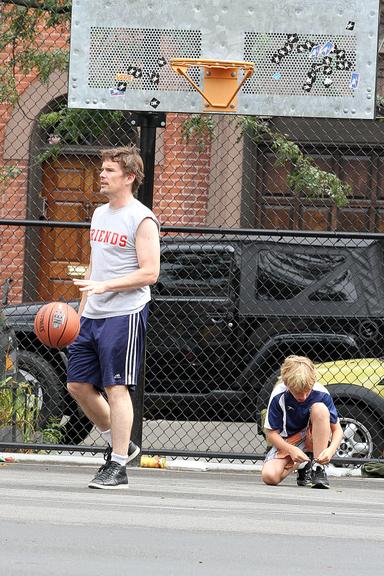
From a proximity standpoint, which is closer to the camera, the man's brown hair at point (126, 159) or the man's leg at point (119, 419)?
the man's leg at point (119, 419)

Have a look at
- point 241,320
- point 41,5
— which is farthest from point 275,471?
point 41,5

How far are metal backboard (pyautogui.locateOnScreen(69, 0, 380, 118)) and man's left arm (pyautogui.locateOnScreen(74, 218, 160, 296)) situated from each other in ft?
6.82

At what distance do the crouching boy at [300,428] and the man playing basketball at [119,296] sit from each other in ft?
3.87

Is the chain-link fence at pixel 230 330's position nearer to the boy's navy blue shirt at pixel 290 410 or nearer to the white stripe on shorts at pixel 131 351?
the boy's navy blue shirt at pixel 290 410

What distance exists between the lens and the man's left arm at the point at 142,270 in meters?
8.05

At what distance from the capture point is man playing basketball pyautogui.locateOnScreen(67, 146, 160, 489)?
825 cm

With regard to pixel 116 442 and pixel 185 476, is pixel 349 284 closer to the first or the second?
pixel 185 476

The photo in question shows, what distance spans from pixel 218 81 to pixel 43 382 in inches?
127

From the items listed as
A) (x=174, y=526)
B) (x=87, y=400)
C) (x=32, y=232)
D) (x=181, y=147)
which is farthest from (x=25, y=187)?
(x=174, y=526)

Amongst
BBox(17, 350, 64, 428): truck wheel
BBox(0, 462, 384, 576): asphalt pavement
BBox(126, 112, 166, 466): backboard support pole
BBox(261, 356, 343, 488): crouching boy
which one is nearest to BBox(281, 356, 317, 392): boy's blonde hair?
BBox(261, 356, 343, 488): crouching boy

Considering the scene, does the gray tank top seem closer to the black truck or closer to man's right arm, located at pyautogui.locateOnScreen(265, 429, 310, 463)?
man's right arm, located at pyautogui.locateOnScreen(265, 429, 310, 463)

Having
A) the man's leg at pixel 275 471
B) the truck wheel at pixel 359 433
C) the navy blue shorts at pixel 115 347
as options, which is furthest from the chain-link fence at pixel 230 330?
the navy blue shorts at pixel 115 347

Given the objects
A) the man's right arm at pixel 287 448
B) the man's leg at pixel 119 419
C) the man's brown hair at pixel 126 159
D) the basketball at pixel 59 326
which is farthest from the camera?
the man's right arm at pixel 287 448

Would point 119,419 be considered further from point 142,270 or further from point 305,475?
point 305,475
